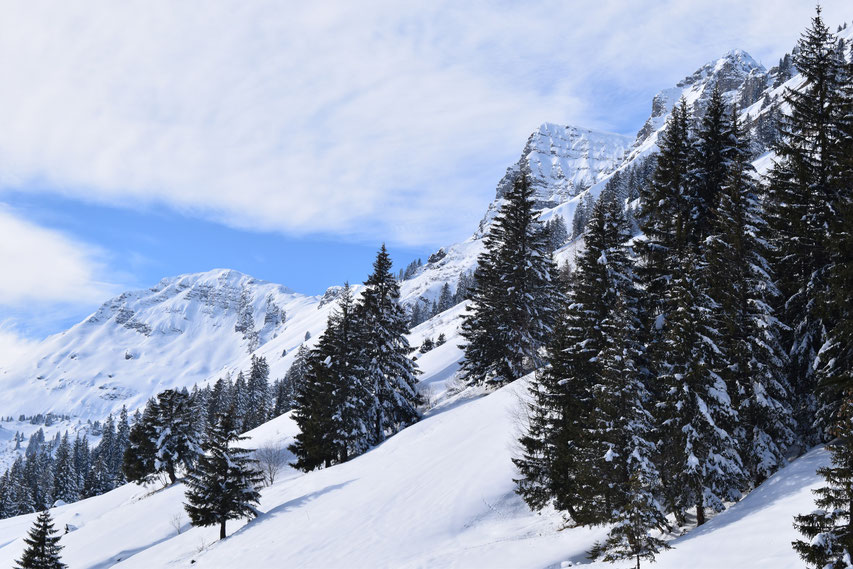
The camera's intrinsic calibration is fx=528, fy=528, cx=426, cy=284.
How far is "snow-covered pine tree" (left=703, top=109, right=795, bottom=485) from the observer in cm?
2017

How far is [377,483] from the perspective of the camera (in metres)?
29.5

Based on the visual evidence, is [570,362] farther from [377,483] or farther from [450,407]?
[450,407]

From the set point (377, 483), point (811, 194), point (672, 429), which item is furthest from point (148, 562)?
point (811, 194)

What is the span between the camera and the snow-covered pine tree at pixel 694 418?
18594mm

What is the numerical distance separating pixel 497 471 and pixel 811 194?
18.4 m

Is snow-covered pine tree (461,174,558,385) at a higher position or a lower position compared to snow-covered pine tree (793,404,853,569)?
higher

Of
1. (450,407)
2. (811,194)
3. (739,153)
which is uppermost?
(739,153)

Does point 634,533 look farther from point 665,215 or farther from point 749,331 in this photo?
point 665,215

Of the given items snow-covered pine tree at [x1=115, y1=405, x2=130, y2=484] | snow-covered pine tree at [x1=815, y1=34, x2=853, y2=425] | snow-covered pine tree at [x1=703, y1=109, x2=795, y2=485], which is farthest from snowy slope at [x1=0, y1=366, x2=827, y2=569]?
snow-covered pine tree at [x1=115, y1=405, x2=130, y2=484]

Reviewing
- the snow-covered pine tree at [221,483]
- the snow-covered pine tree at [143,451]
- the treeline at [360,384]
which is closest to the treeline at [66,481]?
the snow-covered pine tree at [143,451]

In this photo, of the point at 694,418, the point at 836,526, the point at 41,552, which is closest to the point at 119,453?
the point at 41,552

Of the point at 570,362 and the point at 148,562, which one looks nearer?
the point at 570,362

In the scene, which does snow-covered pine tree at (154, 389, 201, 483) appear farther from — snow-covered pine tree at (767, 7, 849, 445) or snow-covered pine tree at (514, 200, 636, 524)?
snow-covered pine tree at (767, 7, 849, 445)

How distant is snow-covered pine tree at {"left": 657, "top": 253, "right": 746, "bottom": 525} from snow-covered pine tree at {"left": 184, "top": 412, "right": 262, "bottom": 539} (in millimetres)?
22899
